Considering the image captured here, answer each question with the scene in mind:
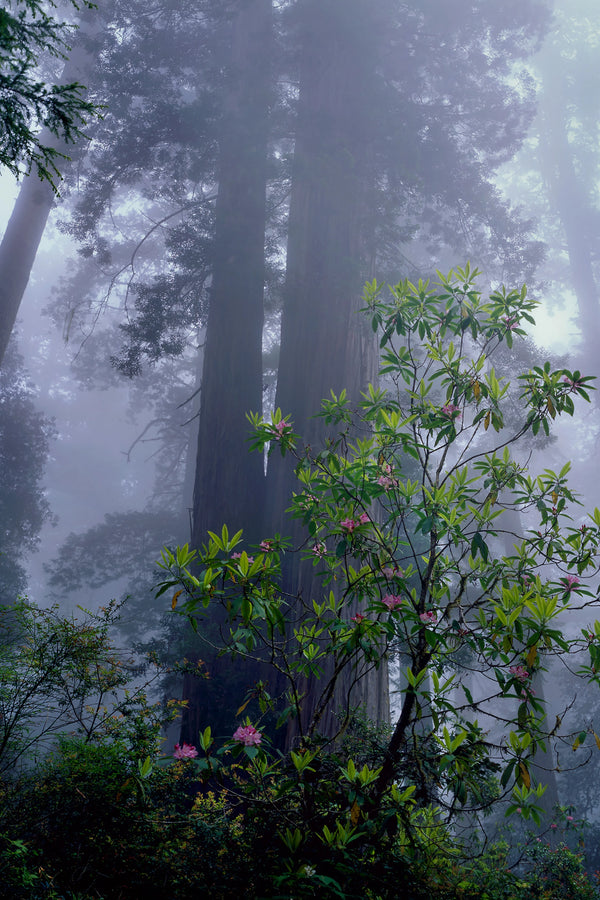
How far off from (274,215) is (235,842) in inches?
341

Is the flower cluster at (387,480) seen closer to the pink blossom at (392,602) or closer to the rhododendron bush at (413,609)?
the rhododendron bush at (413,609)

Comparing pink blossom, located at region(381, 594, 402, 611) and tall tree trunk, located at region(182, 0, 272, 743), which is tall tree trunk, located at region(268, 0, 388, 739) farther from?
pink blossom, located at region(381, 594, 402, 611)

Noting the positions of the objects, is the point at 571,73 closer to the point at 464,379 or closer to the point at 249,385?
the point at 249,385

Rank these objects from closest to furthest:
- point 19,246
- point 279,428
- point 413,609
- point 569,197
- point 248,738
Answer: point 248,738
point 413,609
point 279,428
point 19,246
point 569,197

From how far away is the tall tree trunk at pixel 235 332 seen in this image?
19.7 feet

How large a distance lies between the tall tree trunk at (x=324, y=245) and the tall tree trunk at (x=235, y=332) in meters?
0.37

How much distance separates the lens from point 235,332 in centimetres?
729

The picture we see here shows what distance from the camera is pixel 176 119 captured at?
8.60 meters

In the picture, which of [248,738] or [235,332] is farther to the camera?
[235,332]

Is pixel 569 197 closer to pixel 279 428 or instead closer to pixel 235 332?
pixel 235 332

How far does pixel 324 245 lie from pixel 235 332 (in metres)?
1.43

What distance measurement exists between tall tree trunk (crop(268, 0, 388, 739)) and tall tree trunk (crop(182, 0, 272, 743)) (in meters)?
0.37

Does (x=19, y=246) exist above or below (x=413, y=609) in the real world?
above

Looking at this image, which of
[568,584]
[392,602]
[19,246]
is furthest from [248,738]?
[19,246]
